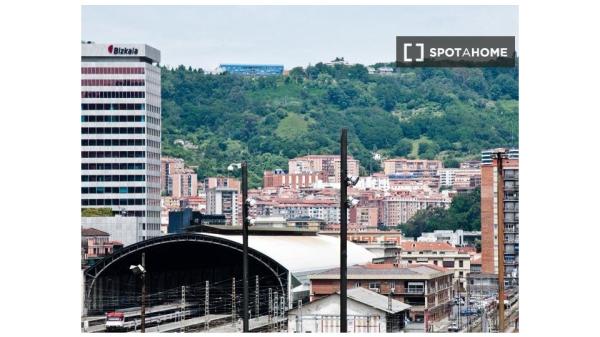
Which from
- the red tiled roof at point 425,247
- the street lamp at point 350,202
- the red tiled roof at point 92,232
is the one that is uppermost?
the street lamp at point 350,202

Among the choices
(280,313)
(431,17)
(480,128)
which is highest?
(431,17)

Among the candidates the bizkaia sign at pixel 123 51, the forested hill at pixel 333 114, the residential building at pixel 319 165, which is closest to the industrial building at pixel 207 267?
the bizkaia sign at pixel 123 51

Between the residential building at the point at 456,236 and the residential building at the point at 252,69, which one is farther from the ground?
the residential building at the point at 252,69

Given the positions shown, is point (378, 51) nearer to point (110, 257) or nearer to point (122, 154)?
point (122, 154)

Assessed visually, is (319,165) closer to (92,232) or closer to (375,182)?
(375,182)

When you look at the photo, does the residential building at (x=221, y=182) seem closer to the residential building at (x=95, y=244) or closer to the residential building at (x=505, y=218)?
the residential building at (x=505, y=218)

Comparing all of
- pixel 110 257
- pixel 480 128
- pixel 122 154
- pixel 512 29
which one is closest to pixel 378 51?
pixel 480 128
